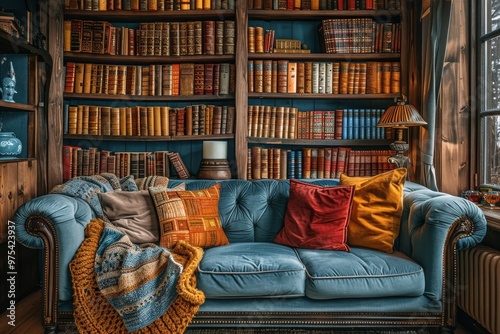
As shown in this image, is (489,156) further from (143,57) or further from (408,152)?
(143,57)

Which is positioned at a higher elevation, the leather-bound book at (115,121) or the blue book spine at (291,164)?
the leather-bound book at (115,121)

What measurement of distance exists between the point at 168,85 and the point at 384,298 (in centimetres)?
211

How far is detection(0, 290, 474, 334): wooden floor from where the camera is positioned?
93.1 inches

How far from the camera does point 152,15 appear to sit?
130 inches

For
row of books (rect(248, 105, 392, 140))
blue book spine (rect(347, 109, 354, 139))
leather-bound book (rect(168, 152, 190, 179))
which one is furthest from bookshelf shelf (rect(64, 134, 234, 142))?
blue book spine (rect(347, 109, 354, 139))

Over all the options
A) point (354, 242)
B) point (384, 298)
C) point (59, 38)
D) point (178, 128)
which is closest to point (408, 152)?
point (354, 242)

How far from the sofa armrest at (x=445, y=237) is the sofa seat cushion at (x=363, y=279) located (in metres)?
0.06

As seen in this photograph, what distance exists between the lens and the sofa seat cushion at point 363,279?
2115 millimetres

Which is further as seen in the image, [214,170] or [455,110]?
[214,170]

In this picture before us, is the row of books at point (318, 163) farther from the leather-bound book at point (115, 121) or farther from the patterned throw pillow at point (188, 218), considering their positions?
the leather-bound book at point (115, 121)

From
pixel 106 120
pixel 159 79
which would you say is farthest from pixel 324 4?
pixel 106 120

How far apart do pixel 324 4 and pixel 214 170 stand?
1466 mm

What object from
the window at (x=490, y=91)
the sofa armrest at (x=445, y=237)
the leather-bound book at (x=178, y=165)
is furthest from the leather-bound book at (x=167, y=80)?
the window at (x=490, y=91)

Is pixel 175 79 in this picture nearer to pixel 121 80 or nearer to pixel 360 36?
pixel 121 80
